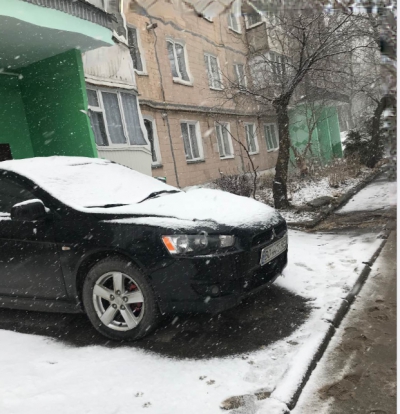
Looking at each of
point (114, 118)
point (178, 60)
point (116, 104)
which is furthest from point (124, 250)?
point (178, 60)

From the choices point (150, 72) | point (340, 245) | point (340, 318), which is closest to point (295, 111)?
point (150, 72)

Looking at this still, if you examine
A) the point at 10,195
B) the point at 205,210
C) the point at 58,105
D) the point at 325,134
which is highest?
the point at 58,105

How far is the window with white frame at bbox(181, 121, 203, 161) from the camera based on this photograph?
15.0 metres

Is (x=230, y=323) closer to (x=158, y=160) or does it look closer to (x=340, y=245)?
(x=340, y=245)

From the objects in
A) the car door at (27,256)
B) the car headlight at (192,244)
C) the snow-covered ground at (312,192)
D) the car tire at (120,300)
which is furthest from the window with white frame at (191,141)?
the car headlight at (192,244)

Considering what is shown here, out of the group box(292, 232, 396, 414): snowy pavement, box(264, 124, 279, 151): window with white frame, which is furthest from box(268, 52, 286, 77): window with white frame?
box(264, 124, 279, 151): window with white frame

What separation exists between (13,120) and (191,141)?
8142 millimetres

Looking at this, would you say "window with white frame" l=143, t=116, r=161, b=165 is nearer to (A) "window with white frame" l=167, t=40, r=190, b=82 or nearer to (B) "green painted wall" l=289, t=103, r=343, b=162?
(A) "window with white frame" l=167, t=40, r=190, b=82

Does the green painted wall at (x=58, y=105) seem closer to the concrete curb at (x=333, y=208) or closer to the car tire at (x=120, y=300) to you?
the concrete curb at (x=333, y=208)

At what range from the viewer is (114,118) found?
985 cm

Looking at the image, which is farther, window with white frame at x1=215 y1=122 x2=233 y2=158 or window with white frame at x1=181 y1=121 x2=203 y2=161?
window with white frame at x1=215 y1=122 x2=233 y2=158

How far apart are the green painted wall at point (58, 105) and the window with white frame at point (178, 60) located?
709 cm

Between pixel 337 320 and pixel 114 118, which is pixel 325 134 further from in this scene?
pixel 337 320

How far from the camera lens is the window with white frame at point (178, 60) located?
1446 centimetres
